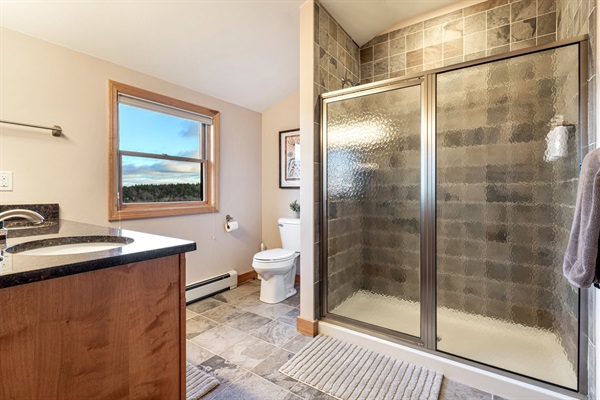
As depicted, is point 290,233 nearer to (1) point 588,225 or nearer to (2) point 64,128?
(2) point 64,128

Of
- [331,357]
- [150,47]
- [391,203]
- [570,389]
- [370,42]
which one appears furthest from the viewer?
[370,42]

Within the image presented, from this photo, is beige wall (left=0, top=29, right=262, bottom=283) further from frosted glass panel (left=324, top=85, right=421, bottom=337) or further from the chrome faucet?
frosted glass panel (left=324, top=85, right=421, bottom=337)

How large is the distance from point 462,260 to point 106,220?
9.03 feet

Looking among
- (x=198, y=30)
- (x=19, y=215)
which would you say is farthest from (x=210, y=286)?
(x=198, y=30)

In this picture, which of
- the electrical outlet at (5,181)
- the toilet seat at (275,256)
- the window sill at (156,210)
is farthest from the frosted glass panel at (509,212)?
the electrical outlet at (5,181)

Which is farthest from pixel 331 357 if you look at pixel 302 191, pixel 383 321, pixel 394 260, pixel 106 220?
pixel 106 220

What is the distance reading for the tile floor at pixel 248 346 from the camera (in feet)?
4.84

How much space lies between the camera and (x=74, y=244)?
1.17 m

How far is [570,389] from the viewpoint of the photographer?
1353 millimetres

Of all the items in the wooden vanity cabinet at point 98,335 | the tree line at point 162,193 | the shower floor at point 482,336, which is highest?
the tree line at point 162,193

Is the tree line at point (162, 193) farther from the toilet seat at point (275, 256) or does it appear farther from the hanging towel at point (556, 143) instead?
the hanging towel at point (556, 143)

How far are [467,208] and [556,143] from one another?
0.67 m

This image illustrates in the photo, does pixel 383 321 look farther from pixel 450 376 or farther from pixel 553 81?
pixel 553 81

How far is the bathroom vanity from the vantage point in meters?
0.62
